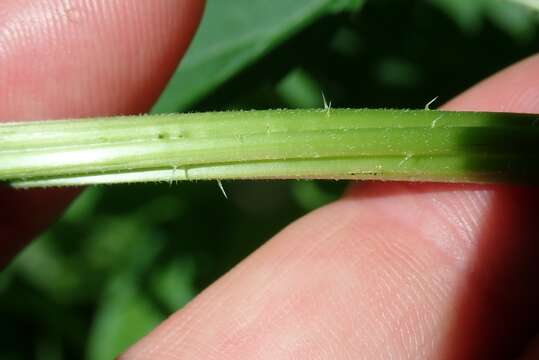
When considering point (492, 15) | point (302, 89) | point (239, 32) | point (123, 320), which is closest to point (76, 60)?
point (239, 32)

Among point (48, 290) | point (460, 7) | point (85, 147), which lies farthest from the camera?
point (48, 290)

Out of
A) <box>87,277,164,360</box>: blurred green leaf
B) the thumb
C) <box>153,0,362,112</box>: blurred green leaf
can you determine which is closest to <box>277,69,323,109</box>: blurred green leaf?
<box>153,0,362,112</box>: blurred green leaf

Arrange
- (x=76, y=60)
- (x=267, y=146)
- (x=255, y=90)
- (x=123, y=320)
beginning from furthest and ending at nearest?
1. (x=123, y=320)
2. (x=255, y=90)
3. (x=76, y=60)
4. (x=267, y=146)

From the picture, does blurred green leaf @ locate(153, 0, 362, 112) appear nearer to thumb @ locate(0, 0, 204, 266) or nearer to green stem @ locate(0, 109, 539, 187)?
Answer: thumb @ locate(0, 0, 204, 266)

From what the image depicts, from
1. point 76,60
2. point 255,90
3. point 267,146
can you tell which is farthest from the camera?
point 255,90

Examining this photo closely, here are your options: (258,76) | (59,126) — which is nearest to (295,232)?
(258,76)

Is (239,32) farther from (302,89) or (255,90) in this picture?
(302,89)

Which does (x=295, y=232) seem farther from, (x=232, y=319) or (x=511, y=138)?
(x=511, y=138)
